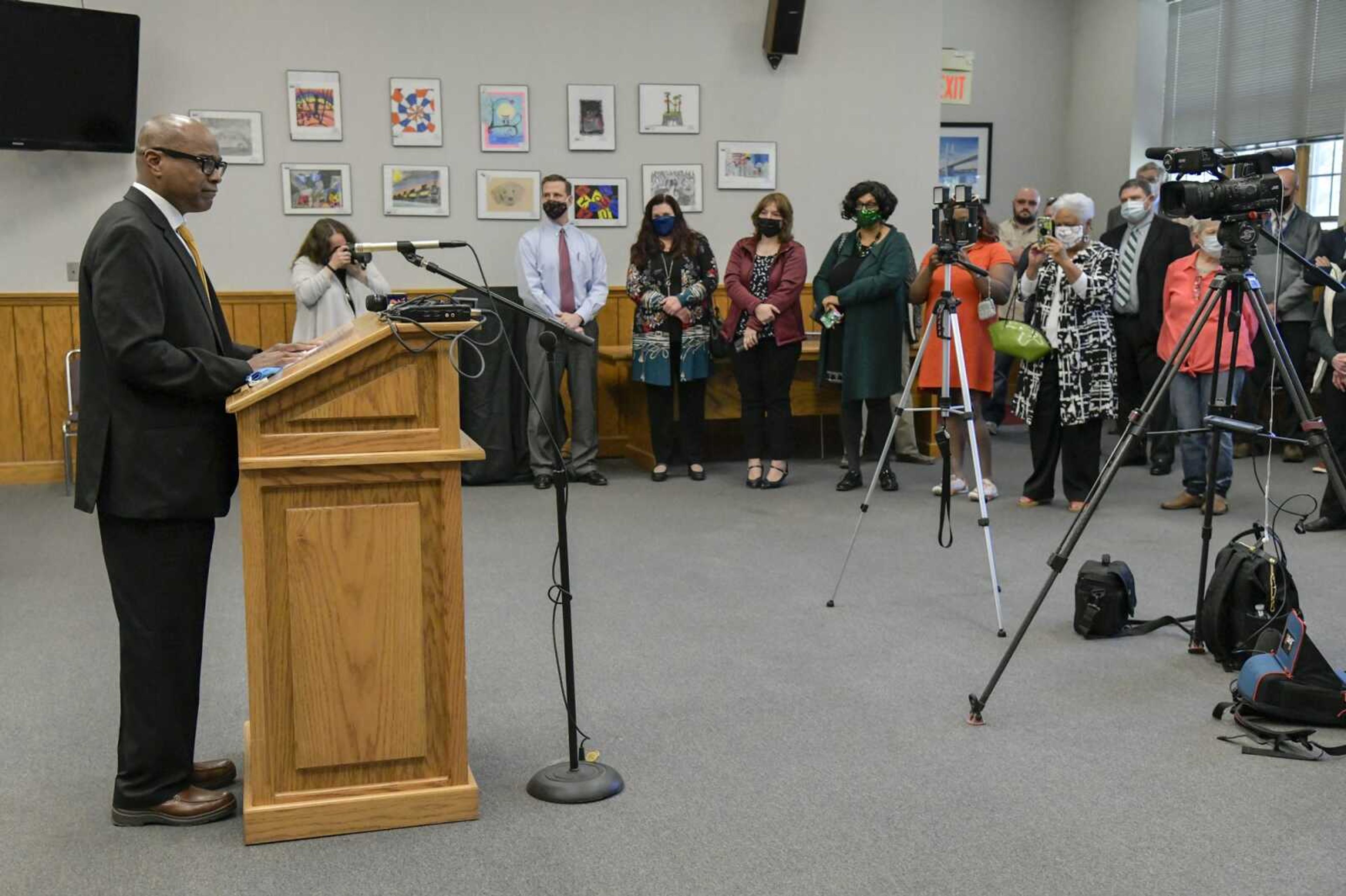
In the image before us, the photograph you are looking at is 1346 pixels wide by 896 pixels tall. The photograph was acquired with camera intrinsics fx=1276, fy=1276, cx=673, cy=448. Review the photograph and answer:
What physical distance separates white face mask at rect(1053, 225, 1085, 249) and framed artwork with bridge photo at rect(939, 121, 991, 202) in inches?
203

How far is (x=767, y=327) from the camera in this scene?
6547 millimetres

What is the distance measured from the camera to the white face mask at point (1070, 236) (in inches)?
228

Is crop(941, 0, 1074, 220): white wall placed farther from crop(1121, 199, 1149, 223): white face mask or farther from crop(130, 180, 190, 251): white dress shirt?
crop(130, 180, 190, 251): white dress shirt

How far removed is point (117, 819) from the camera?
8.59 ft

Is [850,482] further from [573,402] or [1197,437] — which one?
[1197,437]

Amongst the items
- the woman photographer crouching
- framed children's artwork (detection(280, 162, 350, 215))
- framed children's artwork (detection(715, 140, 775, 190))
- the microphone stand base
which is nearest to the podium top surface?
the microphone stand base

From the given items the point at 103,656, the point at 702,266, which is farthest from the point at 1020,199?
the point at 103,656

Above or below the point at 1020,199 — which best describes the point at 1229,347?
below

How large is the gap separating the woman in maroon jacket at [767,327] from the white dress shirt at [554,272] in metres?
0.72

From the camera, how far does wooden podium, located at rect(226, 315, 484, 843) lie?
2.47m

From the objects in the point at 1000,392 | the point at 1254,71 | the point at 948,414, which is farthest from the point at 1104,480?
the point at 1254,71

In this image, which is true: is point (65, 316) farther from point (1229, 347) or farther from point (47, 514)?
point (1229, 347)

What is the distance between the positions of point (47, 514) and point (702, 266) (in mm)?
3421

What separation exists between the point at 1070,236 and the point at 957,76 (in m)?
4.64
